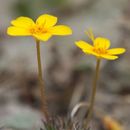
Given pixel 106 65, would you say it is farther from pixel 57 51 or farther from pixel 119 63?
pixel 57 51

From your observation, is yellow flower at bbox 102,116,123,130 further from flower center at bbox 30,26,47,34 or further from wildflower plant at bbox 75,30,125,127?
flower center at bbox 30,26,47,34

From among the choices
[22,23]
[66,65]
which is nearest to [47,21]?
[22,23]

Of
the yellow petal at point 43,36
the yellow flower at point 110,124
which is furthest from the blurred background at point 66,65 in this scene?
the yellow petal at point 43,36

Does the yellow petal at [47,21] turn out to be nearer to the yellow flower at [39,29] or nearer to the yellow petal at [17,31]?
the yellow flower at [39,29]

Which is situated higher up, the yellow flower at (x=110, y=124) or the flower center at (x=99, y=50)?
the flower center at (x=99, y=50)

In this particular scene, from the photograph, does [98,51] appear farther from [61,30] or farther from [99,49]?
[61,30]

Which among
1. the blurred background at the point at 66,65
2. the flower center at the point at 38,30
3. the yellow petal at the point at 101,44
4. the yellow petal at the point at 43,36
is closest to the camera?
the yellow petal at the point at 43,36

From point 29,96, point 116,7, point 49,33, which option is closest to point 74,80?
point 29,96
